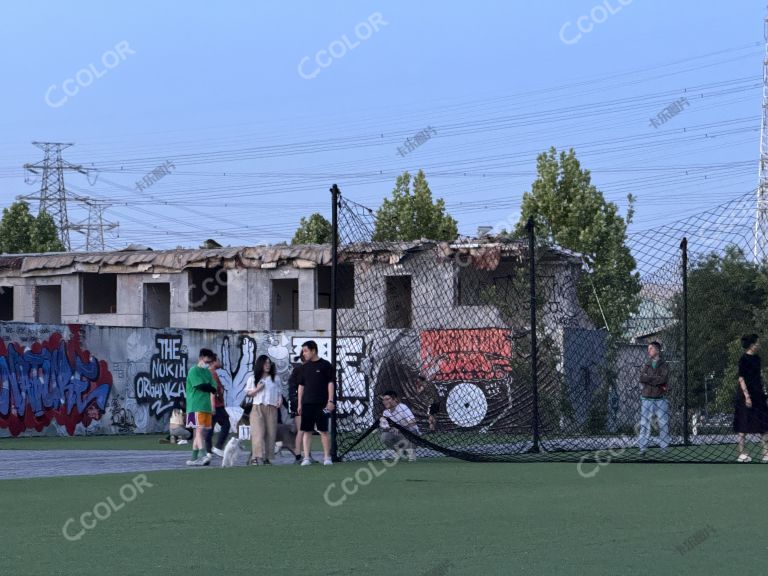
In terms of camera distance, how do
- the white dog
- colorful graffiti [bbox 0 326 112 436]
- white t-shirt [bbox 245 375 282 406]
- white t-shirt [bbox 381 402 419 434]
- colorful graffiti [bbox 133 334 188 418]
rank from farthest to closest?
colorful graffiti [bbox 133 334 188 418] → colorful graffiti [bbox 0 326 112 436] → white t-shirt [bbox 381 402 419 434] → white t-shirt [bbox 245 375 282 406] → the white dog

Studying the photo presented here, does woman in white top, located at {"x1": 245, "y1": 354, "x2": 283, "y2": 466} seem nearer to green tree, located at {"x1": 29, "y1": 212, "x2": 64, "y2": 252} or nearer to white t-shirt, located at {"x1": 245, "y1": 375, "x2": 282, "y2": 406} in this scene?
white t-shirt, located at {"x1": 245, "y1": 375, "x2": 282, "y2": 406}

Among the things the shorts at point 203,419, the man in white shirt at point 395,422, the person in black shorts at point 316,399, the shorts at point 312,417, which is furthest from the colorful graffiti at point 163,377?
the shorts at point 312,417

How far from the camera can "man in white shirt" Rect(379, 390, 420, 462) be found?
1997 centimetres

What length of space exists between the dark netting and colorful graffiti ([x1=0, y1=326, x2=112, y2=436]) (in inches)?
273

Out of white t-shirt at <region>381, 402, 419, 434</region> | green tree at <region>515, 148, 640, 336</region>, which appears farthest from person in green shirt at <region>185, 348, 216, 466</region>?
green tree at <region>515, 148, 640, 336</region>

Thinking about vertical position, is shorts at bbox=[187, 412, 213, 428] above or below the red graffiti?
below

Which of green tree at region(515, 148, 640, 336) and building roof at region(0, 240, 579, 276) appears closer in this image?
building roof at region(0, 240, 579, 276)

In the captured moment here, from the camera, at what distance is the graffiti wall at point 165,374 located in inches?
1190

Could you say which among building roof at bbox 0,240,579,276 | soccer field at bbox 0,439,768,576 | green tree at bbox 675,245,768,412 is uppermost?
building roof at bbox 0,240,579,276

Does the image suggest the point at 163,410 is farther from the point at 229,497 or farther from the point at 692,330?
the point at 229,497

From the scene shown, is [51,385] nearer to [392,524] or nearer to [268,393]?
[268,393]

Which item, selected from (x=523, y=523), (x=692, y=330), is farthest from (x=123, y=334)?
(x=523, y=523)

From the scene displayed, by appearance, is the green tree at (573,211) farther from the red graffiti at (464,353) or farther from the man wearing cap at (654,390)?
the man wearing cap at (654,390)

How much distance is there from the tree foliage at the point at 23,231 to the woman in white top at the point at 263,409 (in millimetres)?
52417
